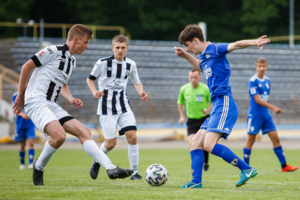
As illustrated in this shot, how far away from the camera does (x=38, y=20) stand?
42.0m

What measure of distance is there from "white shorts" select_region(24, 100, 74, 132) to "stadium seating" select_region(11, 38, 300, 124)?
14.5 metres

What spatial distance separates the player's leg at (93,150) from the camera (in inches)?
188

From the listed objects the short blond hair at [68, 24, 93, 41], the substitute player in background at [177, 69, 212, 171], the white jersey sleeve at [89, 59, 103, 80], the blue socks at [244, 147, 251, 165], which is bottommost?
the blue socks at [244, 147, 251, 165]

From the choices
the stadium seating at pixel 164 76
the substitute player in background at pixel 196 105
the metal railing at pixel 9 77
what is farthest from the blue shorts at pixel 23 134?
the stadium seating at pixel 164 76

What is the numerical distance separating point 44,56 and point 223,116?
2.52 meters

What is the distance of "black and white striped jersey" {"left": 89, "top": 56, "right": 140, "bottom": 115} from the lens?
680 cm

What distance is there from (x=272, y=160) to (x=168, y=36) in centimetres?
3102

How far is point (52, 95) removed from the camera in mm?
5418

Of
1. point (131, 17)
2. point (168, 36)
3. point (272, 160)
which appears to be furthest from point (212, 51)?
point (131, 17)

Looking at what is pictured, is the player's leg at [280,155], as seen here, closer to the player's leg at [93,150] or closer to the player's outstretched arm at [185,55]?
the player's outstretched arm at [185,55]

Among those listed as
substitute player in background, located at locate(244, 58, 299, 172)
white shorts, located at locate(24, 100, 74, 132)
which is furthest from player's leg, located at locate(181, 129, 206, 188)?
substitute player in background, located at locate(244, 58, 299, 172)

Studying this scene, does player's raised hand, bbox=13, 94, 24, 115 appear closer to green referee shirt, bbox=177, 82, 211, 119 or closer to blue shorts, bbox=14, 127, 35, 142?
green referee shirt, bbox=177, 82, 211, 119

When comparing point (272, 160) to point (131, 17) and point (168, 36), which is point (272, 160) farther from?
point (131, 17)

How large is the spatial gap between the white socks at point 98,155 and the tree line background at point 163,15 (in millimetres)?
32425
